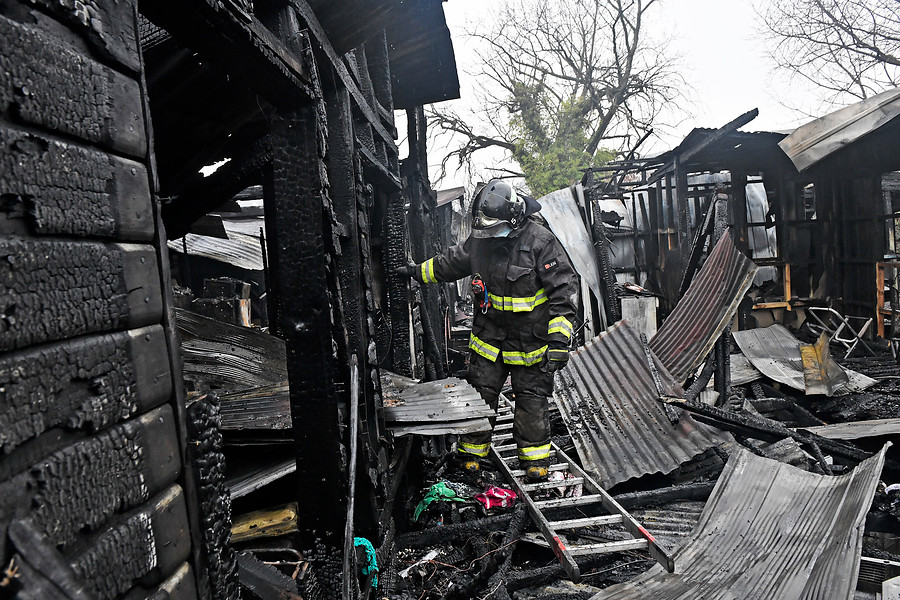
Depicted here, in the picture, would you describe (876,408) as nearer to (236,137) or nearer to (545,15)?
(236,137)

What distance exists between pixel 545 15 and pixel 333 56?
26460 millimetres

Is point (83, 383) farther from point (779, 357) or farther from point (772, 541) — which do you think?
point (779, 357)

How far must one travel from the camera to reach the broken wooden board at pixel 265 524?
9.57ft

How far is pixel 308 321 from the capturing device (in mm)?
2770

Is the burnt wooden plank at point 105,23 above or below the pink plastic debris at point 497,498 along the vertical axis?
above

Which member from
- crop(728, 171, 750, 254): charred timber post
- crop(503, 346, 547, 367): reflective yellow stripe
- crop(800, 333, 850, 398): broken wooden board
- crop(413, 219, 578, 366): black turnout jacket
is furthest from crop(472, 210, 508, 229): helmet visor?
crop(728, 171, 750, 254): charred timber post

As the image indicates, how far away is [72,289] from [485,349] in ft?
13.2

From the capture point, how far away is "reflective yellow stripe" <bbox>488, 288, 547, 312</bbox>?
4.74 metres

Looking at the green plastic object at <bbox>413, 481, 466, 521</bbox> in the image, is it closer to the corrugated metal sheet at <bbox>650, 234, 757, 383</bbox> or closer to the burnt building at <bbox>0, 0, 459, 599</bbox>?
the burnt building at <bbox>0, 0, 459, 599</bbox>

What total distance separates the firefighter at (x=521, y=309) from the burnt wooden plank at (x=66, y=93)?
11.6ft

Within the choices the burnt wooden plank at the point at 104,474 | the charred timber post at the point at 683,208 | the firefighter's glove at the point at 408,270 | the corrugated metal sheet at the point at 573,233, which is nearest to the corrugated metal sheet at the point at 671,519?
the firefighter's glove at the point at 408,270

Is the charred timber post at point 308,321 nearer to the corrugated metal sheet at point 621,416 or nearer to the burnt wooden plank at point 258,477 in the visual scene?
the burnt wooden plank at point 258,477

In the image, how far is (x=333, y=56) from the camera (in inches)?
129

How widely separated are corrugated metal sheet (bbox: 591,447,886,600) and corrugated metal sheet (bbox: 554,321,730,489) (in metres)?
0.81
